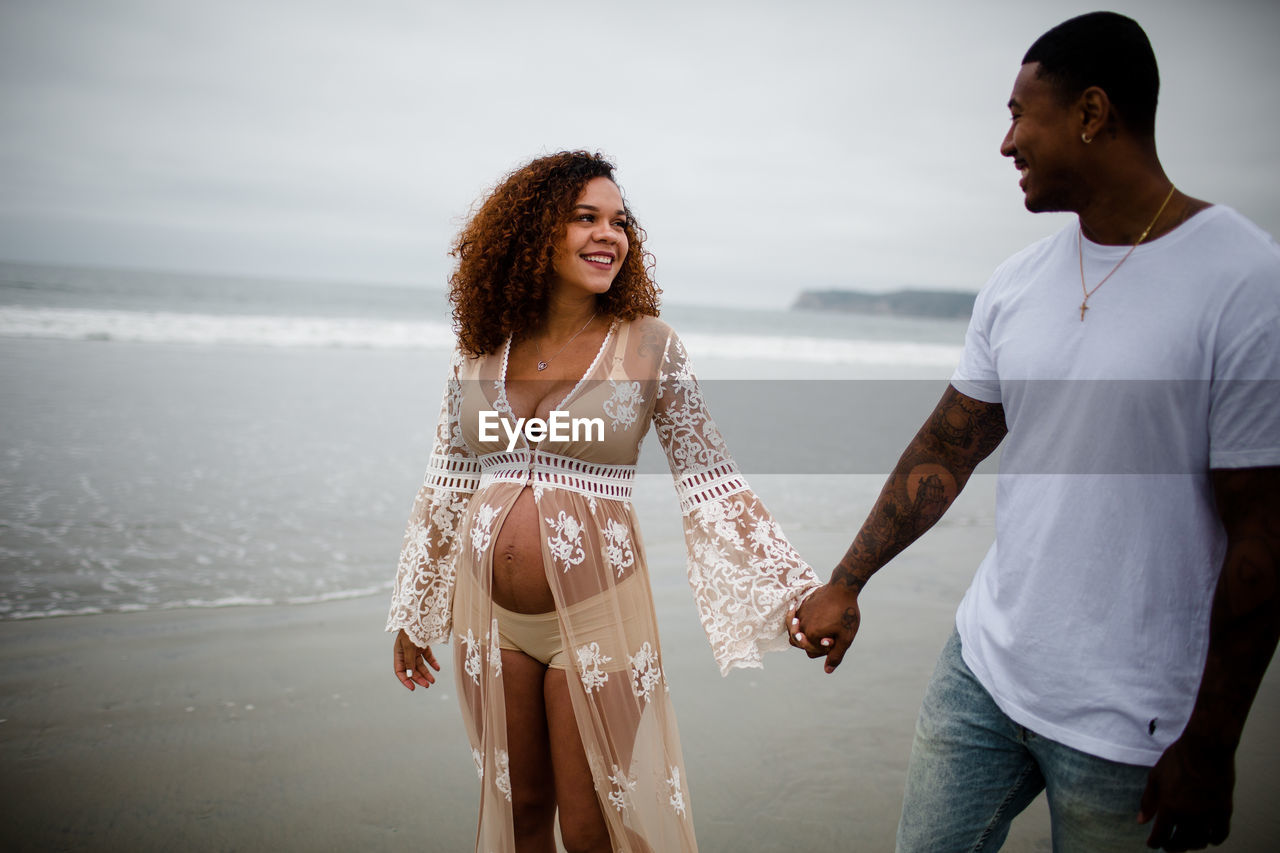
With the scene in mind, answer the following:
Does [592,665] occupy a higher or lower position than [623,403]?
lower

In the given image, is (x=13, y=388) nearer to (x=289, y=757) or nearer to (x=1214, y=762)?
(x=289, y=757)

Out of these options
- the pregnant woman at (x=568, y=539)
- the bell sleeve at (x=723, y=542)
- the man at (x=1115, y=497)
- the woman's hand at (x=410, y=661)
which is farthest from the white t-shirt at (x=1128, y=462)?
the woman's hand at (x=410, y=661)

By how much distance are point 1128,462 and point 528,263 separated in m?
1.80

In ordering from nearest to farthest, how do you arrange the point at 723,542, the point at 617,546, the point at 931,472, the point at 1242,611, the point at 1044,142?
1. the point at 1242,611
2. the point at 1044,142
3. the point at 931,472
4. the point at 617,546
5. the point at 723,542

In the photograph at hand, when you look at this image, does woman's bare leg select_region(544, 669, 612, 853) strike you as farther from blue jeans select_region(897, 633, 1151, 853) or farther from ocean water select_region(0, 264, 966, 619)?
ocean water select_region(0, 264, 966, 619)

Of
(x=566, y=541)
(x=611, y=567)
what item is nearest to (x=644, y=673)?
(x=611, y=567)

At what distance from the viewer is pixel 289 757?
3.49 m

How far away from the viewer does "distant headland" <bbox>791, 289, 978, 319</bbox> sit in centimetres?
6600

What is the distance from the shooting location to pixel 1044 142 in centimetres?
170

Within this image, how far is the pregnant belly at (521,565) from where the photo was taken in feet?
7.61

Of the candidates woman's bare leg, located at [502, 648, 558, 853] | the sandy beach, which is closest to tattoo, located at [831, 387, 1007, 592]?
woman's bare leg, located at [502, 648, 558, 853]

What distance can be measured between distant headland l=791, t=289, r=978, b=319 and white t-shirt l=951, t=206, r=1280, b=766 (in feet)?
210

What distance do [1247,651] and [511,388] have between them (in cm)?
192

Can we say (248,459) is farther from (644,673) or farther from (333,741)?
(644,673)
